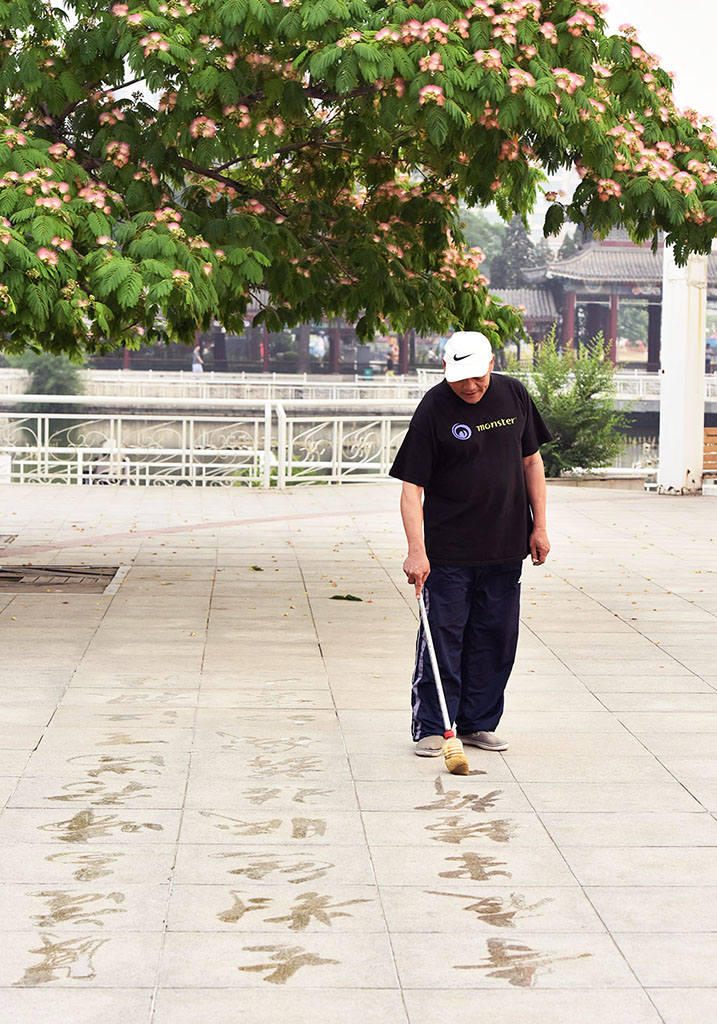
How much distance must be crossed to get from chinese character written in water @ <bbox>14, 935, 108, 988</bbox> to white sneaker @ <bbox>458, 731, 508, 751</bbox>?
2.30m

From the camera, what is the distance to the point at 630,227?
8547mm

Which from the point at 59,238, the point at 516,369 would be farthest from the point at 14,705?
the point at 516,369

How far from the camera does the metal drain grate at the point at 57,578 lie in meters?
9.52

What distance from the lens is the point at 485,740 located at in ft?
18.0

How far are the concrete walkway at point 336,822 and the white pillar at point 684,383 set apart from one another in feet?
27.8

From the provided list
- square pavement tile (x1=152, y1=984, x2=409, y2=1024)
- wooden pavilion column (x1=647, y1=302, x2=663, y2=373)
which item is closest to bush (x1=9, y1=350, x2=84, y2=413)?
wooden pavilion column (x1=647, y1=302, x2=663, y2=373)

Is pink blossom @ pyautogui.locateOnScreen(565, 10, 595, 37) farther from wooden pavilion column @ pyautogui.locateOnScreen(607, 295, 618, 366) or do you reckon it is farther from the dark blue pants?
wooden pavilion column @ pyautogui.locateOnScreen(607, 295, 618, 366)

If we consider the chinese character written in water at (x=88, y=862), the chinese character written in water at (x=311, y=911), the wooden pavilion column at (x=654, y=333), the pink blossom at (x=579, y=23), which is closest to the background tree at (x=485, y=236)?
the wooden pavilion column at (x=654, y=333)

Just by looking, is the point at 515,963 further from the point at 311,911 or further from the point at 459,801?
the point at 459,801

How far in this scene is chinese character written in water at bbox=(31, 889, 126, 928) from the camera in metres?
3.64

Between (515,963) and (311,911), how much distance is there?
24.0 inches

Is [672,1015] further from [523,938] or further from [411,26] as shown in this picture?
[411,26]

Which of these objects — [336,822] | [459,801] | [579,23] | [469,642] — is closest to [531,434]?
[469,642]

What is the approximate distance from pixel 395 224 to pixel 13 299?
3.37 m
